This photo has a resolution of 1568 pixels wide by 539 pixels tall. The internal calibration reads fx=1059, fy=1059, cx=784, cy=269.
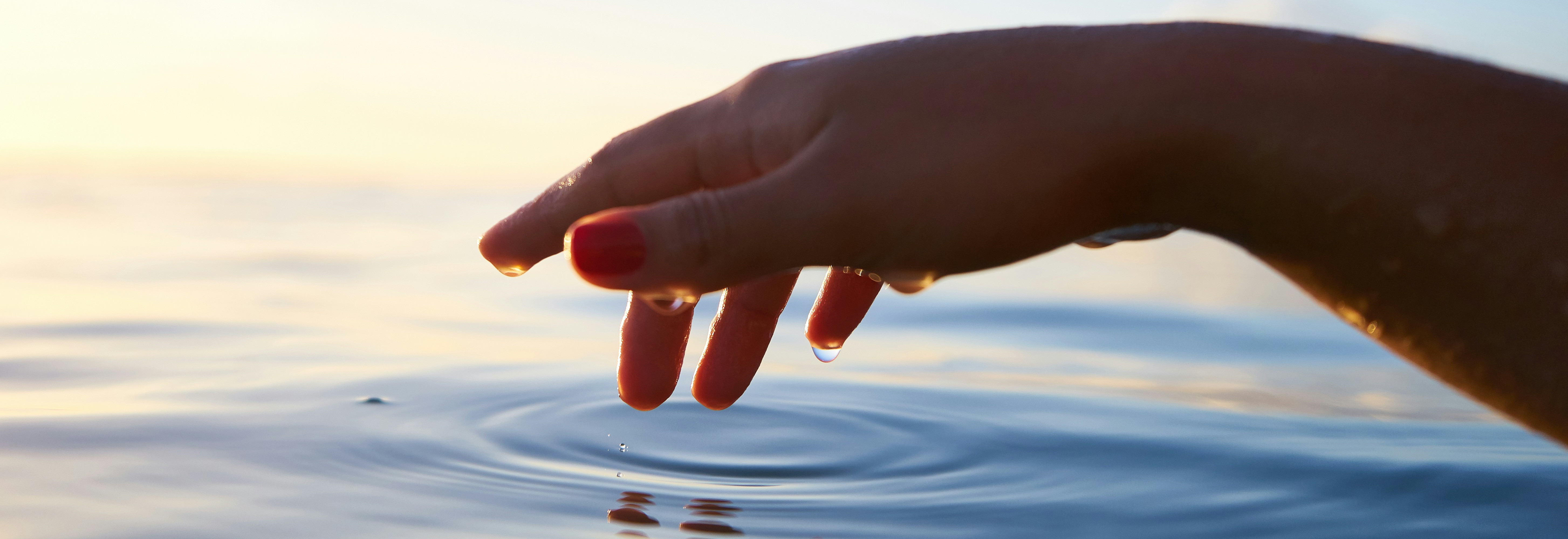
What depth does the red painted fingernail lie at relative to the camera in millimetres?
960

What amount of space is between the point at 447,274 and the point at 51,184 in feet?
37.5

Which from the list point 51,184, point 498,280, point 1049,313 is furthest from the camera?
point 51,184

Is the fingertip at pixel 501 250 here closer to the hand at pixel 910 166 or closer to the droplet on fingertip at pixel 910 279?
the hand at pixel 910 166

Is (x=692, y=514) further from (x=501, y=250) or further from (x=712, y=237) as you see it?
(x=712, y=237)

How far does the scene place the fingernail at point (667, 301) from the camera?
1.04 meters

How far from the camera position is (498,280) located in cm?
476

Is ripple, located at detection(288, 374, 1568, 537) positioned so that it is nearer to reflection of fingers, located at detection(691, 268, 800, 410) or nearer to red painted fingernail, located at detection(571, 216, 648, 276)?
reflection of fingers, located at detection(691, 268, 800, 410)

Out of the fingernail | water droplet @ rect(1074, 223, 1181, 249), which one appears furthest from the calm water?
water droplet @ rect(1074, 223, 1181, 249)

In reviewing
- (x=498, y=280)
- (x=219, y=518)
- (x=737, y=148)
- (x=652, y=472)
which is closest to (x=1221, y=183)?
(x=737, y=148)

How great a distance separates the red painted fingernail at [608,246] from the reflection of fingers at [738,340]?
0.55 m

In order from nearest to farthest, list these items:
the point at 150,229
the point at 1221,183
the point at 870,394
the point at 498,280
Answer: the point at 1221,183 → the point at 870,394 → the point at 498,280 → the point at 150,229

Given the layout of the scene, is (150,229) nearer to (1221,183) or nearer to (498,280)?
(498,280)

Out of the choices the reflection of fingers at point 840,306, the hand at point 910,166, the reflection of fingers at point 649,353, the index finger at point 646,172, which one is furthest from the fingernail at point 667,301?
the reflection of fingers at point 840,306

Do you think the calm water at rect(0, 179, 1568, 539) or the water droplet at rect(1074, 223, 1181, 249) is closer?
the water droplet at rect(1074, 223, 1181, 249)
